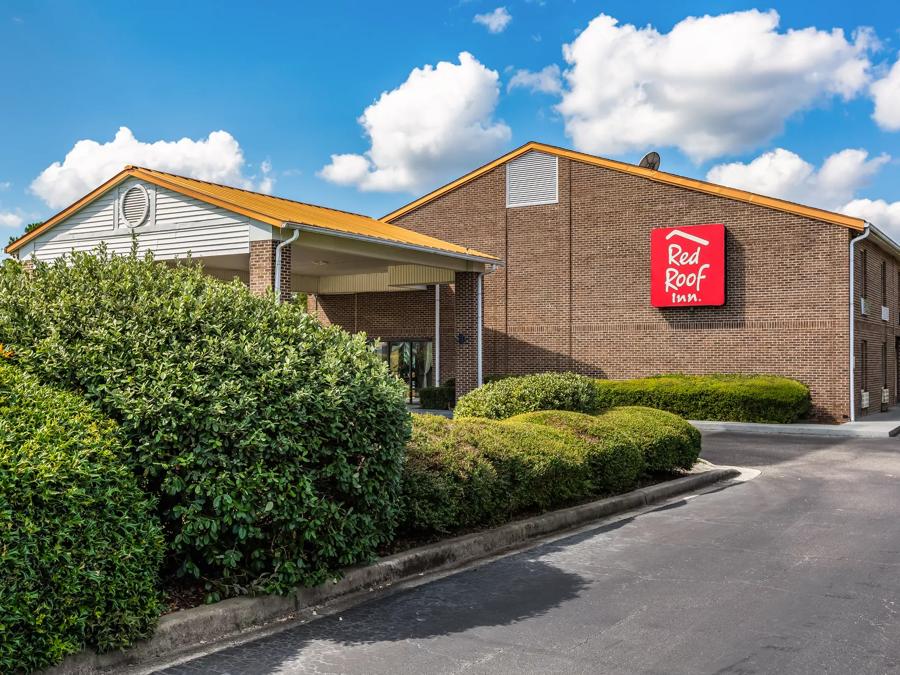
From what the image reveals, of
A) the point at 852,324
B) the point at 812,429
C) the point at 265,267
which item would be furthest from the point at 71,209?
the point at 852,324

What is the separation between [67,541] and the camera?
4410 millimetres

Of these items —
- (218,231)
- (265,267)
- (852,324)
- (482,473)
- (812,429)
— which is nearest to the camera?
(482,473)

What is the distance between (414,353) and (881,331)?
52.9 feet

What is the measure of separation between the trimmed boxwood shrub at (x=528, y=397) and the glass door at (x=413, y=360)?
1747 centimetres

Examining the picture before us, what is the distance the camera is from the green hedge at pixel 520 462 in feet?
24.0

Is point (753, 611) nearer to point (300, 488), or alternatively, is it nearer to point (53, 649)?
point (300, 488)

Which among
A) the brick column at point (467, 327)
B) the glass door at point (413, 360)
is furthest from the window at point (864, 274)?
the glass door at point (413, 360)

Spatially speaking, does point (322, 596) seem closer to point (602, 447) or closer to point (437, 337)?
point (602, 447)

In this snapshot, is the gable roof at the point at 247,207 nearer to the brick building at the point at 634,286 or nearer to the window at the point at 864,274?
the brick building at the point at 634,286

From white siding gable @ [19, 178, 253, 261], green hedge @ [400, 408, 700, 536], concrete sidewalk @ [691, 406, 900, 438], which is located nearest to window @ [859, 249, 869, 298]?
concrete sidewalk @ [691, 406, 900, 438]

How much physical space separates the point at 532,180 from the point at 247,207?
13.4 m

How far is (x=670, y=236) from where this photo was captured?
83.3ft

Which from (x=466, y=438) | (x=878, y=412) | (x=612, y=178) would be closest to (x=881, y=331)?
(x=878, y=412)

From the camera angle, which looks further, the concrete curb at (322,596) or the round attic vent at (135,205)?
the round attic vent at (135,205)
